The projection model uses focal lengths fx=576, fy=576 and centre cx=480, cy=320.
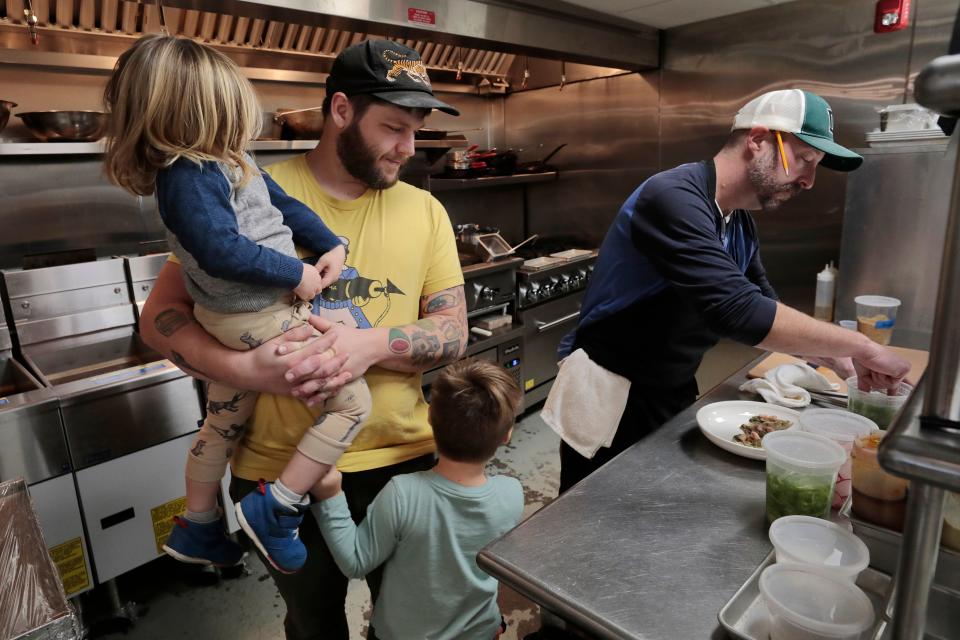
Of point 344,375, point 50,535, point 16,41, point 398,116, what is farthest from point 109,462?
point 16,41

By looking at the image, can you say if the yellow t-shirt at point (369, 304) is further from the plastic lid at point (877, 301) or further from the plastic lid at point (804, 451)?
the plastic lid at point (877, 301)

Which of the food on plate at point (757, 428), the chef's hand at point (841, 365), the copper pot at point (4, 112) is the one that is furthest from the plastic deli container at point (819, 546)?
the copper pot at point (4, 112)

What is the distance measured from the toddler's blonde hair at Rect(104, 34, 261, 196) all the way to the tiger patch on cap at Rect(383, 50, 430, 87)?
0.32m

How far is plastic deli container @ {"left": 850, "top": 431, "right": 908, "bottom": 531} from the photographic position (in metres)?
0.91

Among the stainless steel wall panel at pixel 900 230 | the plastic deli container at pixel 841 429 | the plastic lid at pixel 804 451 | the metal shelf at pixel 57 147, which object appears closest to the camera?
the plastic lid at pixel 804 451

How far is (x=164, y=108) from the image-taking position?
3.59 ft

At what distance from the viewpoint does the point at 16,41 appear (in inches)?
101

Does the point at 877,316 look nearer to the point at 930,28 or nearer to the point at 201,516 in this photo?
the point at 930,28

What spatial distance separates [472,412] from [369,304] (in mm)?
346

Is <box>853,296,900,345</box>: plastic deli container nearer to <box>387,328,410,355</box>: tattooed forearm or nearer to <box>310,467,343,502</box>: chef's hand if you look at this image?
<box>387,328,410,355</box>: tattooed forearm

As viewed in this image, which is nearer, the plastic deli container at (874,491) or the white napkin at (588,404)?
the plastic deli container at (874,491)

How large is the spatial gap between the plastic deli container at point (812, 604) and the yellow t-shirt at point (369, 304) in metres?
0.83

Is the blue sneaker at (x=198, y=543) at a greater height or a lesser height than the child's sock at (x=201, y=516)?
lesser

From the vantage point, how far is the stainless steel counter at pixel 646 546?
0.87 m
